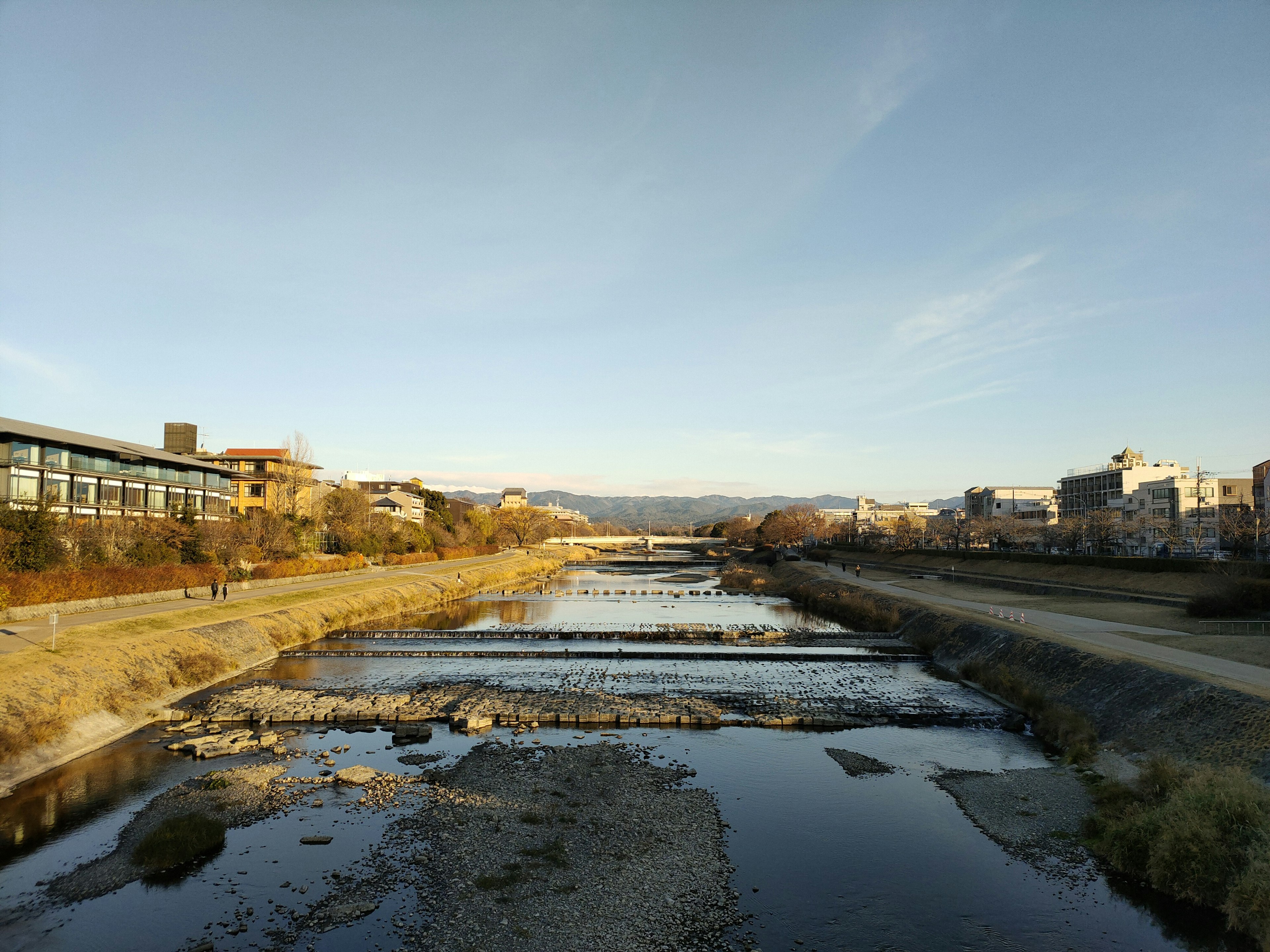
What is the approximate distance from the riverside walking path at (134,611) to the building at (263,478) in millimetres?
20315

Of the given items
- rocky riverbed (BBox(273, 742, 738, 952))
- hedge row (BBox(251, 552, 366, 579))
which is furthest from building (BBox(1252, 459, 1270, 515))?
hedge row (BBox(251, 552, 366, 579))

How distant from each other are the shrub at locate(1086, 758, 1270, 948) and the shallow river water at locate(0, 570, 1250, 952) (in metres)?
0.55

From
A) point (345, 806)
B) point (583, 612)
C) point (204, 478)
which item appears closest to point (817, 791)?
point (345, 806)

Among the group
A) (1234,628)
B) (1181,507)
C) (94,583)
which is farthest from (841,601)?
(1181,507)

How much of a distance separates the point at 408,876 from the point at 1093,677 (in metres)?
24.8

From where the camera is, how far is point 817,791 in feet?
65.8

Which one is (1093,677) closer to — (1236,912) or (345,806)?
(1236,912)

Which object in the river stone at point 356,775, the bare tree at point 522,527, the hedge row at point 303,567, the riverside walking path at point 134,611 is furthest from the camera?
the bare tree at point 522,527

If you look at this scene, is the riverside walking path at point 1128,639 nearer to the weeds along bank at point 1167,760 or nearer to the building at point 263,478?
the weeds along bank at point 1167,760

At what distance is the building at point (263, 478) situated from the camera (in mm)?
89312

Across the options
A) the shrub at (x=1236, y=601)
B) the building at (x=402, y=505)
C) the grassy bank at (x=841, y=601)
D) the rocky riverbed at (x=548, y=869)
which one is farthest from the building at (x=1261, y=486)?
the building at (x=402, y=505)

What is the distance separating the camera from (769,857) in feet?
52.3

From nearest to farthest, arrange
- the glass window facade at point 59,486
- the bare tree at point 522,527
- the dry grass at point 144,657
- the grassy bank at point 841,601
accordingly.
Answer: the dry grass at point 144,657
the grassy bank at point 841,601
the glass window facade at point 59,486
the bare tree at point 522,527

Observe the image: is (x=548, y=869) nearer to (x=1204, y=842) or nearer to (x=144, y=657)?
(x=1204, y=842)
